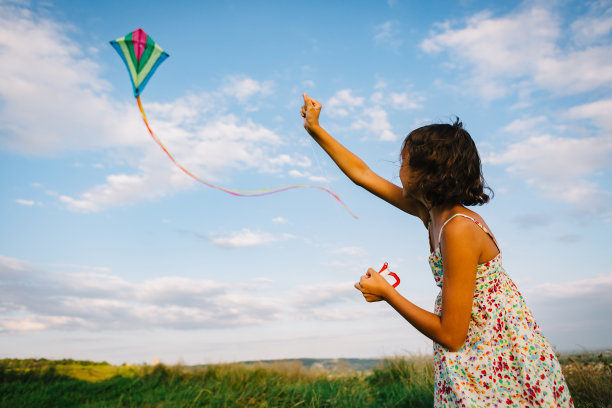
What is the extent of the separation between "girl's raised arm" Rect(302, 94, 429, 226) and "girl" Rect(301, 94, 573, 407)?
441mm

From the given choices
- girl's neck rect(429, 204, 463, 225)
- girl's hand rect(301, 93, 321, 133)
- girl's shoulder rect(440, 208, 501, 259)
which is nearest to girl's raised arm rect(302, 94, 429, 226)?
girl's hand rect(301, 93, 321, 133)

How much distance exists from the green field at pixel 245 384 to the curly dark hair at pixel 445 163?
345 cm

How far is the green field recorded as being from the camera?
577cm

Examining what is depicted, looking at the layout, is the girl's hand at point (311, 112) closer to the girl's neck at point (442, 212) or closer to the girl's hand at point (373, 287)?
the girl's neck at point (442, 212)

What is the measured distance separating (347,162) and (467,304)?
3.99 ft

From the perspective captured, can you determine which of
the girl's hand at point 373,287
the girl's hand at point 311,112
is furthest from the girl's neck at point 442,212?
the girl's hand at point 311,112

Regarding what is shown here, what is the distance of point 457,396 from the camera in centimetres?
192

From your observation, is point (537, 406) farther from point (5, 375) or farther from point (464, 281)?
point (5, 375)

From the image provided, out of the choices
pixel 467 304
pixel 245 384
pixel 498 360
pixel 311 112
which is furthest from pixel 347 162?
pixel 245 384

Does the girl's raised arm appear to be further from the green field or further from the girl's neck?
the green field

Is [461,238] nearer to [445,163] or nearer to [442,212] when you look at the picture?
Answer: [442,212]

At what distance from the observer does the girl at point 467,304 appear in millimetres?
1925

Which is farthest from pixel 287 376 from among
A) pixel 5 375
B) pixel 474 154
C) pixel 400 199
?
pixel 474 154

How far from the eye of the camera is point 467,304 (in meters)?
1.92
